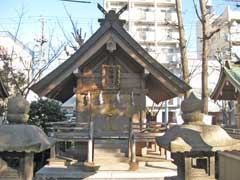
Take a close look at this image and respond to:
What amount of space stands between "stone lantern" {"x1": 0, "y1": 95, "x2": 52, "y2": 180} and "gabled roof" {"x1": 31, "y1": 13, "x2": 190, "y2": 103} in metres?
9.41

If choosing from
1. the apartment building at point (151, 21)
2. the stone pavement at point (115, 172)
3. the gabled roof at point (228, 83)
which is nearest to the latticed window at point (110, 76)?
the stone pavement at point (115, 172)

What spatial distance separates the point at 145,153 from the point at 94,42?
5.79 m

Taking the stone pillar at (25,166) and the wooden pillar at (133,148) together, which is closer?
the stone pillar at (25,166)

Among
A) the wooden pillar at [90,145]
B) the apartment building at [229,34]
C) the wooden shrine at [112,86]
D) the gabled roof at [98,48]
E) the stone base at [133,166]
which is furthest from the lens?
the apartment building at [229,34]

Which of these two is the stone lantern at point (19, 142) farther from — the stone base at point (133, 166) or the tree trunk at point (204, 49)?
the tree trunk at point (204, 49)

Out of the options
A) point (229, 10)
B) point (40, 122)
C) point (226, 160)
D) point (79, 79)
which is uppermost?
point (229, 10)

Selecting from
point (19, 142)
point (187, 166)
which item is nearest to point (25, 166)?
point (19, 142)

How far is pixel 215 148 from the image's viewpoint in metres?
5.71

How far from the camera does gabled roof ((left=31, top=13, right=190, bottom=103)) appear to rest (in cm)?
1547

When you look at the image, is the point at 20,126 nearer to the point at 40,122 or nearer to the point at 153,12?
the point at 40,122

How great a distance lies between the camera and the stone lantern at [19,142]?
5711 mm

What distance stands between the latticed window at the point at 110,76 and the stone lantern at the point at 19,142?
34.9 feet

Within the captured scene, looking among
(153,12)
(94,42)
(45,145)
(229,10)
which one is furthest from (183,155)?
(153,12)

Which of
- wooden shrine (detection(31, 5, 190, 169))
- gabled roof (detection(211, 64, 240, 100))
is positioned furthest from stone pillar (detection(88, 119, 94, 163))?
gabled roof (detection(211, 64, 240, 100))
